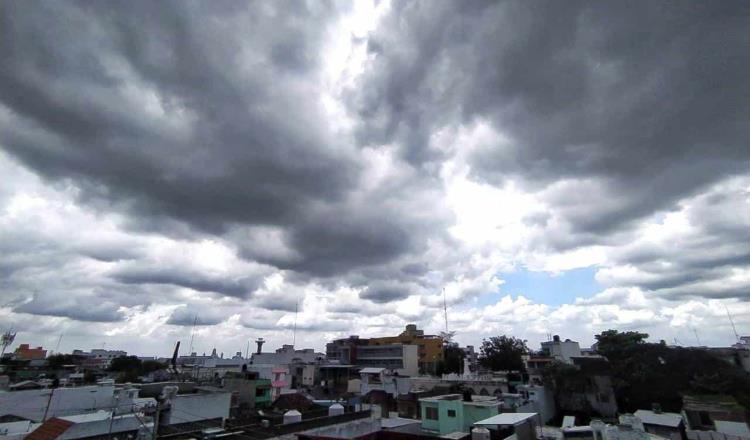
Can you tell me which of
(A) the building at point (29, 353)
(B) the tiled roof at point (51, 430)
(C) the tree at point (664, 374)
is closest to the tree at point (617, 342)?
(C) the tree at point (664, 374)

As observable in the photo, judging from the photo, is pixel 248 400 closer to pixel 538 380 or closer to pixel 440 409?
pixel 440 409

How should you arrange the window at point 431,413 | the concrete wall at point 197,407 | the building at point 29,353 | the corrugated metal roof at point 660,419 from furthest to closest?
the building at point 29,353
the window at point 431,413
the concrete wall at point 197,407
the corrugated metal roof at point 660,419

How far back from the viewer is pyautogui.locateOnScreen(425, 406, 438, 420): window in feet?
125

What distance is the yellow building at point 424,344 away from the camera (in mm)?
82188

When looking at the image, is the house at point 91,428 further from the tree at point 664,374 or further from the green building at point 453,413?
the tree at point 664,374

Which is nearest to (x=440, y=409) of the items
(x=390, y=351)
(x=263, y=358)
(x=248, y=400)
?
(x=248, y=400)

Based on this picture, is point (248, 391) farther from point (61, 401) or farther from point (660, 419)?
point (660, 419)

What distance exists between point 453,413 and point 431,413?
110 inches

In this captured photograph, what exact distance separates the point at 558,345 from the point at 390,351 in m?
33.9

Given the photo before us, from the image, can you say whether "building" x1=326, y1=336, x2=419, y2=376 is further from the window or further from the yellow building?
the window

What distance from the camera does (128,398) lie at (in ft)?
115

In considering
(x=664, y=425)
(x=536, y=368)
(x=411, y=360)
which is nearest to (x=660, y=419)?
(x=664, y=425)

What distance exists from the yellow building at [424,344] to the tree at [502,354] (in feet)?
50.1

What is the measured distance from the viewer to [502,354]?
213ft
